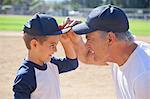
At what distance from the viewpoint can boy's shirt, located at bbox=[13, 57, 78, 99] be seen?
3.03m

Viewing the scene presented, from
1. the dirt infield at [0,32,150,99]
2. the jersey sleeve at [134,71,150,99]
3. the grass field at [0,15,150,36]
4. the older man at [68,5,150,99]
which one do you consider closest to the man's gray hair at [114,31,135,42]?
the older man at [68,5,150,99]

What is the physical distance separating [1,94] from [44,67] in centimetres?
436

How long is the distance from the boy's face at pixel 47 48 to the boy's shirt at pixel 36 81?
89 millimetres

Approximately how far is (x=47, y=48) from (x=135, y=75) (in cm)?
84

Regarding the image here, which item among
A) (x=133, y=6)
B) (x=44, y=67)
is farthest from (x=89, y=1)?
(x=44, y=67)

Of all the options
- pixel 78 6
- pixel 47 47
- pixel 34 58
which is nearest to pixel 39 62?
pixel 34 58

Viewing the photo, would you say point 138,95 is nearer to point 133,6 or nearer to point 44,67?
point 44,67

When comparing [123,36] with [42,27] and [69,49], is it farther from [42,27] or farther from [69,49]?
[69,49]

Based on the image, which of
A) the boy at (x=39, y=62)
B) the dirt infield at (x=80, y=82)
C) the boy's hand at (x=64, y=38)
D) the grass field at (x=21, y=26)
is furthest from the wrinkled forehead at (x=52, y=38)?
the grass field at (x=21, y=26)

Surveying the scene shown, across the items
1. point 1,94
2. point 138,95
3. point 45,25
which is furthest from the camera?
point 1,94

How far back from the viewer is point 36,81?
3.19m

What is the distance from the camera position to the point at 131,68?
279 centimetres

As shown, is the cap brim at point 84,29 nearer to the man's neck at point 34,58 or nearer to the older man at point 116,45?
the older man at point 116,45

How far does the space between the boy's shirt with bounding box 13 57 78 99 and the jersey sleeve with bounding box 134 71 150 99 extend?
0.82 meters
